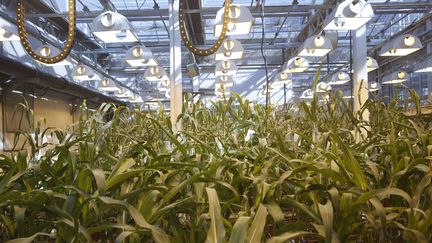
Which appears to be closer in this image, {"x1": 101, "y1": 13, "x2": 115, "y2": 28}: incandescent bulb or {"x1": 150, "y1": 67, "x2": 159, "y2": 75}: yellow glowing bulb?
{"x1": 101, "y1": 13, "x2": 115, "y2": 28}: incandescent bulb

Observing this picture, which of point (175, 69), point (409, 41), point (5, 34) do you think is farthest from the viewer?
point (175, 69)

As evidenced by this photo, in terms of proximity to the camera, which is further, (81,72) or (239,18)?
(81,72)

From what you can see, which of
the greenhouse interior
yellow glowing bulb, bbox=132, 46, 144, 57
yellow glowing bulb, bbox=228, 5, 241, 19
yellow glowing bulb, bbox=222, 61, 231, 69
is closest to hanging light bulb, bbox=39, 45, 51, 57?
the greenhouse interior

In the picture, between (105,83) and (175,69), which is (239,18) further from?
(105,83)

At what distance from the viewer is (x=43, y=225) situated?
89 cm

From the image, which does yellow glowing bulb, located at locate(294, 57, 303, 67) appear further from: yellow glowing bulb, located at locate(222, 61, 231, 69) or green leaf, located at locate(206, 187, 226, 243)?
green leaf, located at locate(206, 187, 226, 243)

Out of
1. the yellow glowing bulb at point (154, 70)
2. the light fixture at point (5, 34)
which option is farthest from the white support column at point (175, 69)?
the light fixture at point (5, 34)

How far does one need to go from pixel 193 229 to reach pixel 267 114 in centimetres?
170

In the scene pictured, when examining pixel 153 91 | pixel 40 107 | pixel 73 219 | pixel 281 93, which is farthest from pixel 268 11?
pixel 153 91

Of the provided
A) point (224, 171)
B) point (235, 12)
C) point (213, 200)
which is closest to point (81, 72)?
point (235, 12)

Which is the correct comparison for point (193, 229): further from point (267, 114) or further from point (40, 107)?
point (40, 107)

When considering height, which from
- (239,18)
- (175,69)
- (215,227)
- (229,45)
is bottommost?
(215,227)

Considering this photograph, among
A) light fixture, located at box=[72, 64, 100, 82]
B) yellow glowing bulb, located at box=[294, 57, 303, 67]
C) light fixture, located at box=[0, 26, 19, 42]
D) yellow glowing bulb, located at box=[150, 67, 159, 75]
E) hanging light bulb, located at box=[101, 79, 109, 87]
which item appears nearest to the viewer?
light fixture, located at box=[0, 26, 19, 42]

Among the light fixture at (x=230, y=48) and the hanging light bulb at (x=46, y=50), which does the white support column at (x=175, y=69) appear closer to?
the light fixture at (x=230, y=48)
